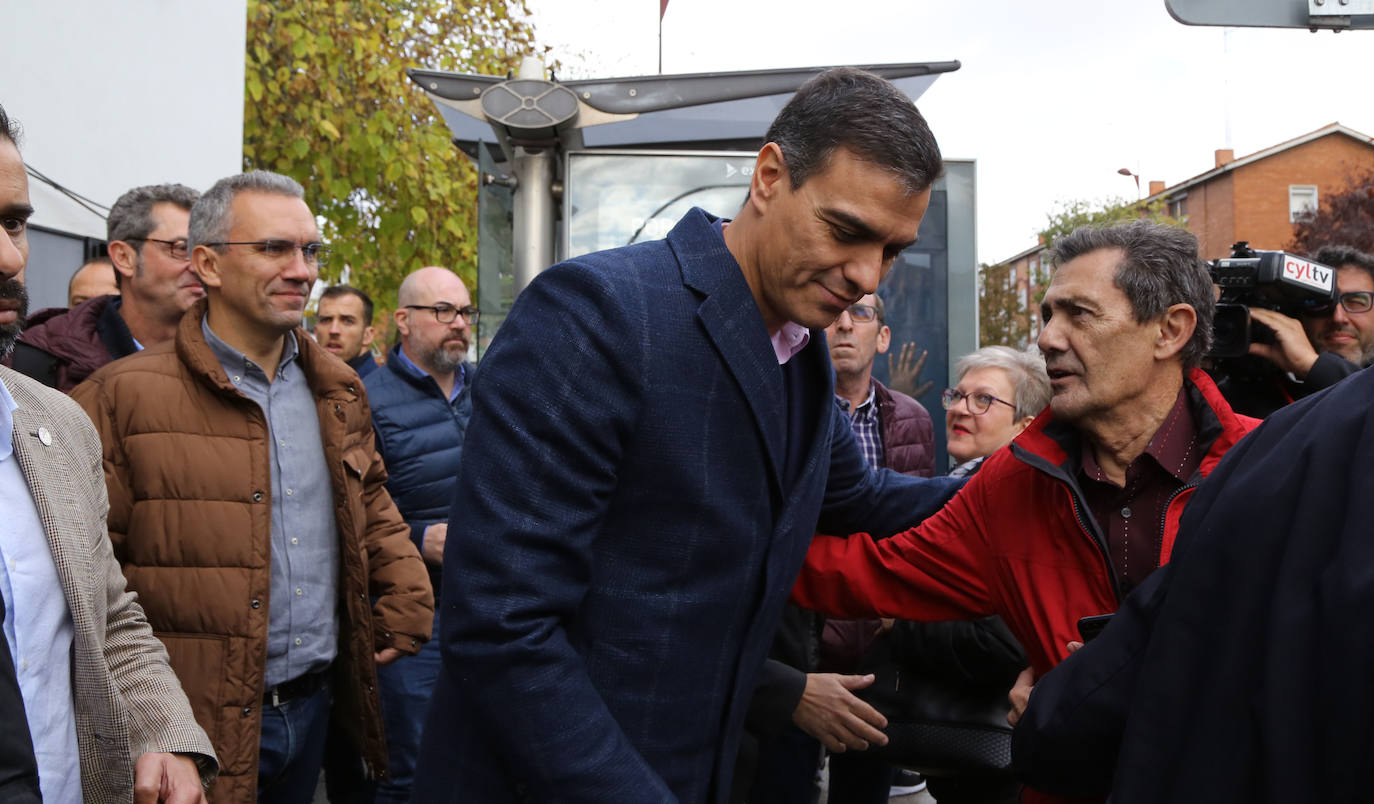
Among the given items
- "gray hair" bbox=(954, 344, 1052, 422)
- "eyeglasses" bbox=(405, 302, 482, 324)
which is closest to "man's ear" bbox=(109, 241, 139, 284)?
"eyeglasses" bbox=(405, 302, 482, 324)

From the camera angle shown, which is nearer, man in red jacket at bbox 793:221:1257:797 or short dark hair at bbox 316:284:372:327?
man in red jacket at bbox 793:221:1257:797

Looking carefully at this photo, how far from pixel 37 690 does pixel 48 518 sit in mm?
281

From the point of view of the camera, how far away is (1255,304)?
361cm

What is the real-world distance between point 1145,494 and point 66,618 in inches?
85.5

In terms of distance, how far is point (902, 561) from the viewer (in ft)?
8.86

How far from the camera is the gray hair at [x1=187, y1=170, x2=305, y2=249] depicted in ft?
10.3

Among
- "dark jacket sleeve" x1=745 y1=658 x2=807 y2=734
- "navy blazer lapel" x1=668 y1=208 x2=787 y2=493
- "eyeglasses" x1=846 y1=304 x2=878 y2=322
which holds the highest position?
"eyeglasses" x1=846 y1=304 x2=878 y2=322

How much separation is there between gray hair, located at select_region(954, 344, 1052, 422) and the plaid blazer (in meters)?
2.92

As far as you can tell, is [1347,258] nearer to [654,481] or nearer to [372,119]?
[654,481]

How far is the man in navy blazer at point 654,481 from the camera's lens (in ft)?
5.31

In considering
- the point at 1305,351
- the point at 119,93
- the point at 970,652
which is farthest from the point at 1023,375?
the point at 119,93

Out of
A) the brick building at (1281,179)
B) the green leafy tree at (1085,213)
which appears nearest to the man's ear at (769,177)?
the green leafy tree at (1085,213)

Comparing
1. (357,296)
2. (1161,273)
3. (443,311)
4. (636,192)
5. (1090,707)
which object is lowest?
(1090,707)

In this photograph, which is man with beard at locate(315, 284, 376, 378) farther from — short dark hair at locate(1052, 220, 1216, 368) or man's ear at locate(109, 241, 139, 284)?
short dark hair at locate(1052, 220, 1216, 368)
